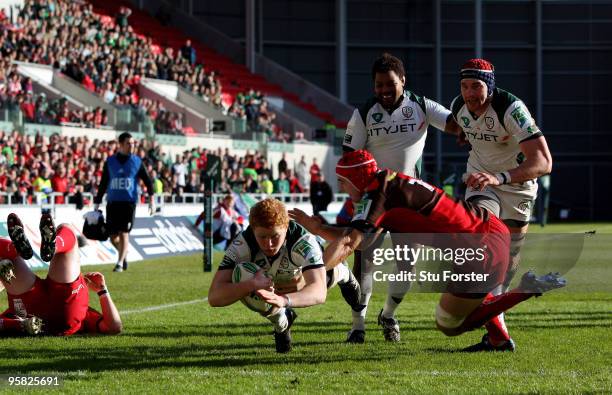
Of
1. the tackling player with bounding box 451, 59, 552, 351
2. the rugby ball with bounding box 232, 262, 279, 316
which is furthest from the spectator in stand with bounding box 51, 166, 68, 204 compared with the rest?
the rugby ball with bounding box 232, 262, 279, 316

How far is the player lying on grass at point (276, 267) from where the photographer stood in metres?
7.53

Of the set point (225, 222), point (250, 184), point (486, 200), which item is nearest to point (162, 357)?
point (486, 200)

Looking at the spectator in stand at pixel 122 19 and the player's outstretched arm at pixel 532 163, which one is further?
the spectator in stand at pixel 122 19

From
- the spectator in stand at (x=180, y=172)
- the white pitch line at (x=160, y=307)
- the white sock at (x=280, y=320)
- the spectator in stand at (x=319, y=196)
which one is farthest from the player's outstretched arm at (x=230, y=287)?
the spectator in stand at (x=319, y=196)

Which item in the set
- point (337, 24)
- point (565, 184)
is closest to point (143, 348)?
point (337, 24)

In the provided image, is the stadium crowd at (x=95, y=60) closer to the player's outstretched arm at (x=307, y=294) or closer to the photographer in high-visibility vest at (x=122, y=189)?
the photographer in high-visibility vest at (x=122, y=189)

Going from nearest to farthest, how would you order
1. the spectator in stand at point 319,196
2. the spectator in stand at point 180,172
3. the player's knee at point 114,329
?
the player's knee at point 114,329, the spectator in stand at point 180,172, the spectator in stand at point 319,196

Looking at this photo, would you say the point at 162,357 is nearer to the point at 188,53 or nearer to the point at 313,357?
the point at 313,357

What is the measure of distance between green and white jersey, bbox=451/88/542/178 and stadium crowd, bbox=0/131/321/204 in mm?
12127

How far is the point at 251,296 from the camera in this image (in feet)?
24.7

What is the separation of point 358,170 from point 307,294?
108 cm

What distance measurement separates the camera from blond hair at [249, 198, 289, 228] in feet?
24.8

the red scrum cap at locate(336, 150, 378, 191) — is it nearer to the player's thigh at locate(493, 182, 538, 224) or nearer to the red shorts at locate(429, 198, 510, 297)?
the red shorts at locate(429, 198, 510, 297)

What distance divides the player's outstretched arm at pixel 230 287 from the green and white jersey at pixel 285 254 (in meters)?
0.10
